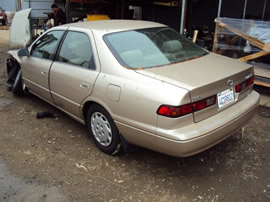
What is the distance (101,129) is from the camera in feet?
11.6

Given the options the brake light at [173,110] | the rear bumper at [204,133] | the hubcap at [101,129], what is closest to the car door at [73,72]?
the hubcap at [101,129]

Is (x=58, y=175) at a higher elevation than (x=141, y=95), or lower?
lower

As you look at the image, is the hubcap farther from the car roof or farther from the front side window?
the front side window

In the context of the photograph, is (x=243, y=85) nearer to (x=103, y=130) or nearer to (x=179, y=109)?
(x=179, y=109)

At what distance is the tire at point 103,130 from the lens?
336 cm

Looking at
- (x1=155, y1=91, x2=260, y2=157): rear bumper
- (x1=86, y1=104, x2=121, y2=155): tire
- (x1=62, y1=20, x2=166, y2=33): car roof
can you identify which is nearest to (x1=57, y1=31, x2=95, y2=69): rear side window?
(x1=62, y1=20, x2=166, y2=33): car roof

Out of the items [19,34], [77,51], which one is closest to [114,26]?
[77,51]

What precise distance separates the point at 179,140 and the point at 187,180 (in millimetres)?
721

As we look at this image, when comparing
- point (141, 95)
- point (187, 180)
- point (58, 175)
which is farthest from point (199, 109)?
point (58, 175)

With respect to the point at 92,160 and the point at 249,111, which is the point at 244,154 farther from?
the point at 92,160

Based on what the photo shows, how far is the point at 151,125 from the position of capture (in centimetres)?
282

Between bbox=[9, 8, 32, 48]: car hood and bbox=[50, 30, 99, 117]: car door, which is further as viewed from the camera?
bbox=[9, 8, 32, 48]: car hood

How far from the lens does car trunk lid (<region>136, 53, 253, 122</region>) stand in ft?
9.24

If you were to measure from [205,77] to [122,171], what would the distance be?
142 centimetres
